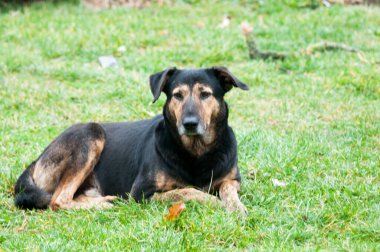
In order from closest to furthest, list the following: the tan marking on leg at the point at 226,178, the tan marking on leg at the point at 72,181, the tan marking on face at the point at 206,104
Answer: the tan marking on face at the point at 206,104 < the tan marking on leg at the point at 226,178 < the tan marking on leg at the point at 72,181

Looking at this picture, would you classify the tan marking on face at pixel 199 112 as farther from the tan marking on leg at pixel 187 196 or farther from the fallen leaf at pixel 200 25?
the fallen leaf at pixel 200 25

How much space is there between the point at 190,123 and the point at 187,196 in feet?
2.15

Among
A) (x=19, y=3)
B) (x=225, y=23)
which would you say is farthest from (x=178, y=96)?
(x=19, y=3)

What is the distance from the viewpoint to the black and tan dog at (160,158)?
6156 millimetres

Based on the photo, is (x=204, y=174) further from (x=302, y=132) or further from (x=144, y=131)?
(x=302, y=132)

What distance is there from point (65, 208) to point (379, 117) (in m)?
4.58

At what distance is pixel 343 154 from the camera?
24.9 feet

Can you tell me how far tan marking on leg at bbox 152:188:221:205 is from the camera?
5.99 meters

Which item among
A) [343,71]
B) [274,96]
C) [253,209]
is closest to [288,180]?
[253,209]

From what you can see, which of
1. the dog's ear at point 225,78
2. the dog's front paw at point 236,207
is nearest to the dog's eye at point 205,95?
the dog's ear at point 225,78

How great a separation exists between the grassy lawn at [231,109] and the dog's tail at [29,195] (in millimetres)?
108

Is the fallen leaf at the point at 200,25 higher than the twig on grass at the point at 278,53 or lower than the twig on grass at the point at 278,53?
lower

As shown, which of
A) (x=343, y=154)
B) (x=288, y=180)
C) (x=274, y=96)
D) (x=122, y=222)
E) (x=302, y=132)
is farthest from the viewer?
(x=274, y=96)

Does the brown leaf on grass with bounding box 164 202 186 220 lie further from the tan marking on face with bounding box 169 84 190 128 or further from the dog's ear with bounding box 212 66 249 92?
the dog's ear with bounding box 212 66 249 92
